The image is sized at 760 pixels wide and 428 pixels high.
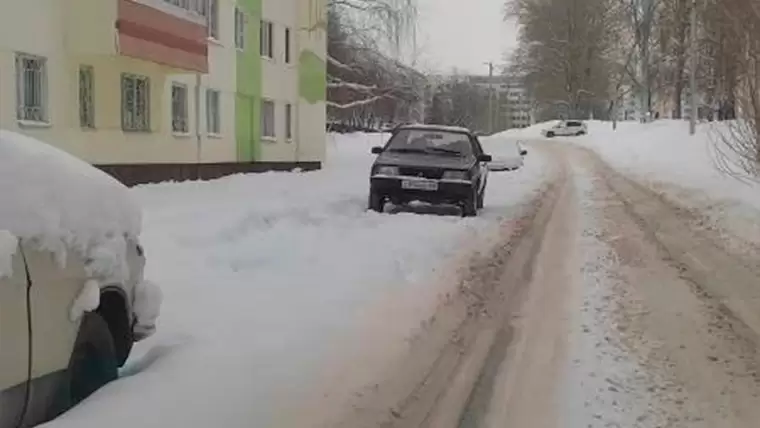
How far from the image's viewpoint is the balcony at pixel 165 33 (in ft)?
70.3

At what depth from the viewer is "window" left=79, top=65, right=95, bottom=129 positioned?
2150cm

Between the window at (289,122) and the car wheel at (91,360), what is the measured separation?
101 feet

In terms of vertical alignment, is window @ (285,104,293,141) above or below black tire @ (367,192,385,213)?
above

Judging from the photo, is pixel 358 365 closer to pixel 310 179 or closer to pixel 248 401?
pixel 248 401

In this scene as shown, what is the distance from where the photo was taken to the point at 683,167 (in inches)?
1357

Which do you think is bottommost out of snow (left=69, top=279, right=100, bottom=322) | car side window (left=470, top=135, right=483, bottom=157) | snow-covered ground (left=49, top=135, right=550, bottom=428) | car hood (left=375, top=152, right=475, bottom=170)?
snow-covered ground (left=49, top=135, right=550, bottom=428)

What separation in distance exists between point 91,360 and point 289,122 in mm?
31470

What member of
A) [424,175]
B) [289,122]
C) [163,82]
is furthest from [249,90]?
[424,175]

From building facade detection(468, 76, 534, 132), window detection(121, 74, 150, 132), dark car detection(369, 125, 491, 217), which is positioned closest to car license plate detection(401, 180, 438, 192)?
dark car detection(369, 125, 491, 217)

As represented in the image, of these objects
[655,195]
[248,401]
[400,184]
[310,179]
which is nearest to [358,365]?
[248,401]

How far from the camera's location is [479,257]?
39.4 feet

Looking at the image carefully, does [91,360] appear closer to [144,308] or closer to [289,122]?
[144,308]

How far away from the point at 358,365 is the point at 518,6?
254ft

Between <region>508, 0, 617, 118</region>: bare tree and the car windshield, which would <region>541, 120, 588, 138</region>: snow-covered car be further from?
the car windshield
